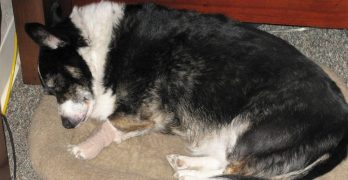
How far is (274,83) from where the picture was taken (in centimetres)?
214

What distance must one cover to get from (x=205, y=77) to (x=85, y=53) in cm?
57

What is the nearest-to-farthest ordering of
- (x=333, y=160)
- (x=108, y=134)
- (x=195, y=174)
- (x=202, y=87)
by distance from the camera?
(x=333, y=160)
(x=202, y=87)
(x=195, y=174)
(x=108, y=134)

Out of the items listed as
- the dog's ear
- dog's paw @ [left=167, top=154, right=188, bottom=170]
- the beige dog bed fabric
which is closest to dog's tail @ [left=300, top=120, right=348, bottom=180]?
the beige dog bed fabric

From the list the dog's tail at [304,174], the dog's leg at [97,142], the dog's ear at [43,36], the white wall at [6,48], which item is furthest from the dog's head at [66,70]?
the dog's tail at [304,174]

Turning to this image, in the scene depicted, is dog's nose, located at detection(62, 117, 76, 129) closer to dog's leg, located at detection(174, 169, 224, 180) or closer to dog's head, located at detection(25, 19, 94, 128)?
dog's head, located at detection(25, 19, 94, 128)

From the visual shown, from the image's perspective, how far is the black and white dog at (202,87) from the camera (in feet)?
6.92

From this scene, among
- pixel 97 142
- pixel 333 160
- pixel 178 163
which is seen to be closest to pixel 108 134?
pixel 97 142

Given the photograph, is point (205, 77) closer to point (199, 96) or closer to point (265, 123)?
point (199, 96)

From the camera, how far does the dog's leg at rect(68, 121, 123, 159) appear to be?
2447 millimetres

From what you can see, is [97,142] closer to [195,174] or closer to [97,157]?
[97,157]

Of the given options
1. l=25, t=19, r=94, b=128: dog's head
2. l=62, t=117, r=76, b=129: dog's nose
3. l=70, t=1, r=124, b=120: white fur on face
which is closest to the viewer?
l=25, t=19, r=94, b=128: dog's head

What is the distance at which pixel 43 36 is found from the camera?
2.19 m

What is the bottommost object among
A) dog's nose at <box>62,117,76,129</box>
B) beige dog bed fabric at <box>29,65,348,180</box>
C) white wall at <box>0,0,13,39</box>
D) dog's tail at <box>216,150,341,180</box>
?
beige dog bed fabric at <box>29,65,348,180</box>

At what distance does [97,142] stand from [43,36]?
1.95 feet
